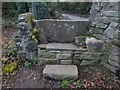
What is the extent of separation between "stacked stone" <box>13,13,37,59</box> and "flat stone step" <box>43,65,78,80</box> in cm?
43

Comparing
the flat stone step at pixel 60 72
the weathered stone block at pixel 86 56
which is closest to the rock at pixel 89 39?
the weathered stone block at pixel 86 56

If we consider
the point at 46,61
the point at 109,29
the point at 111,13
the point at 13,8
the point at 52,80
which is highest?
the point at 111,13

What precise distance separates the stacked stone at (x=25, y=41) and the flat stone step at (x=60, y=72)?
43 cm

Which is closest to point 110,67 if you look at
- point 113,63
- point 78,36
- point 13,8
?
point 113,63

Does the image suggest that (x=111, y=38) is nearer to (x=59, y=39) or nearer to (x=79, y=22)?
(x=79, y=22)

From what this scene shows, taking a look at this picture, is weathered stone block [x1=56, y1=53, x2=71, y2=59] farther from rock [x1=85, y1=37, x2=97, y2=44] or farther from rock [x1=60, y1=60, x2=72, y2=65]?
rock [x1=85, y1=37, x2=97, y2=44]

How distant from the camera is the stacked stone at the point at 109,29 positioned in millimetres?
2359

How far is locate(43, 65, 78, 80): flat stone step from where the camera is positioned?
7.61 ft

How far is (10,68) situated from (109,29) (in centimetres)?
155

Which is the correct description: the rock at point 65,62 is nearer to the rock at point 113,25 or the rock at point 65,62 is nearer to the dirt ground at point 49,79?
the dirt ground at point 49,79

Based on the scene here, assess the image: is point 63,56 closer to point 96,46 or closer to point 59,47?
point 59,47

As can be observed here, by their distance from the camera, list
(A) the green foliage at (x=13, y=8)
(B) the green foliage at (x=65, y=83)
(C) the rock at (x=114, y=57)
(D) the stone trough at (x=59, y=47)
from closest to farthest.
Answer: (B) the green foliage at (x=65, y=83)
(C) the rock at (x=114, y=57)
(D) the stone trough at (x=59, y=47)
(A) the green foliage at (x=13, y=8)

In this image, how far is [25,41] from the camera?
9.13ft

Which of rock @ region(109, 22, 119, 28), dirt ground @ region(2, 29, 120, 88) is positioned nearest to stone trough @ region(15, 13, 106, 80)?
dirt ground @ region(2, 29, 120, 88)
